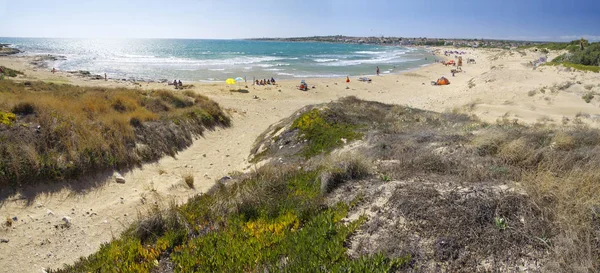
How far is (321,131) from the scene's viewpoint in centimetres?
1038

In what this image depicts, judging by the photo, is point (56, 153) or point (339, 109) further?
point (339, 109)

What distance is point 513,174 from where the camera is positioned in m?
4.88

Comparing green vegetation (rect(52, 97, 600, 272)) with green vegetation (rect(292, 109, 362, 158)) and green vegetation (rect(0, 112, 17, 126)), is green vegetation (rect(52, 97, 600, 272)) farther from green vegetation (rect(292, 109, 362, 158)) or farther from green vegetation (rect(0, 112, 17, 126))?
green vegetation (rect(0, 112, 17, 126))

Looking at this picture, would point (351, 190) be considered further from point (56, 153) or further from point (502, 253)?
point (56, 153)

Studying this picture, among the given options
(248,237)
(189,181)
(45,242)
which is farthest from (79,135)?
(248,237)

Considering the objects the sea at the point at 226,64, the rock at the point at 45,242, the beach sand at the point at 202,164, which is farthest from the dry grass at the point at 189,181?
the sea at the point at 226,64

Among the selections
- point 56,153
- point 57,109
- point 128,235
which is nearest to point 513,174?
point 128,235

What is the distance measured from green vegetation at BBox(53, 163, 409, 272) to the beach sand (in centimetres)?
101

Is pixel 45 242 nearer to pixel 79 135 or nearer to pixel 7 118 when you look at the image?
pixel 79 135

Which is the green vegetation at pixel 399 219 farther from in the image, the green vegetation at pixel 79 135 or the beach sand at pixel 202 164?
the green vegetation at pixel 79 135


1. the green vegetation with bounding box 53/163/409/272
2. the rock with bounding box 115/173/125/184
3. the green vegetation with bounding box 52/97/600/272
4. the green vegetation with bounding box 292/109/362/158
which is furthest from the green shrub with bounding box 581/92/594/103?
the rock with bounding box 115/173/125/184

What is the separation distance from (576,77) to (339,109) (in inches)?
935

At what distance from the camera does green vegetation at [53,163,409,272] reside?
3500mm

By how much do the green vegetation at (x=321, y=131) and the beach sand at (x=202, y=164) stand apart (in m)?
2.26
